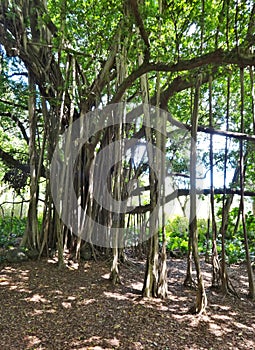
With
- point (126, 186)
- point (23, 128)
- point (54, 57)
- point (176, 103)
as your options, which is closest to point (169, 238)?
point (126, 186)

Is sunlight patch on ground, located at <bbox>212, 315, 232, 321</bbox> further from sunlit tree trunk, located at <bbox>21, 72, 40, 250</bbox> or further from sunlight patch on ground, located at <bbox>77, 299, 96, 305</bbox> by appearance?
sunlit tree trunk, located at <bbox>21, 72, 40, 250</bbox>

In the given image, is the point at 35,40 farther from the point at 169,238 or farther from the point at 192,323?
the point at 169,238

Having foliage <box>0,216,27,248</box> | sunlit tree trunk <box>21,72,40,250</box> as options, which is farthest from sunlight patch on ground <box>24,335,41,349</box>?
foliage <box>0,216,27,248</box>

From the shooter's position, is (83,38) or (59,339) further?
(83,38)

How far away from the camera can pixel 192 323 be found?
80.7 inches

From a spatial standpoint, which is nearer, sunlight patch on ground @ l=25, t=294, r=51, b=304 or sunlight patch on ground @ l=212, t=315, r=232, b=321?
sunlight patch on ground @ l=212, t=315, r=232, b=321

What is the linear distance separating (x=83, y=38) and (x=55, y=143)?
126 cm

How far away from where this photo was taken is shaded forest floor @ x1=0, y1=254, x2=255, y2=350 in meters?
1.77

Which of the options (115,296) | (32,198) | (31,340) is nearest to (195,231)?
(115,296)

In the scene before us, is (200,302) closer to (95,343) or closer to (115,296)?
(115,296)

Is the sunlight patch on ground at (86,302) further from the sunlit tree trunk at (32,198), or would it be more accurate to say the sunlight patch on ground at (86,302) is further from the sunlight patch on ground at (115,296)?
the sunlit tree trunk at (32,198)

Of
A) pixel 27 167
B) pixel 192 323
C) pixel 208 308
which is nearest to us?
pixel 192 323

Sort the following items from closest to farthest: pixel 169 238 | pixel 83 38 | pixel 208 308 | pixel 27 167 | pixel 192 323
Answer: pixel 192 323, pixel 208 308, pixel 83 38, pixel 27 167, pixel 169 238

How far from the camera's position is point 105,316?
6.88ft
